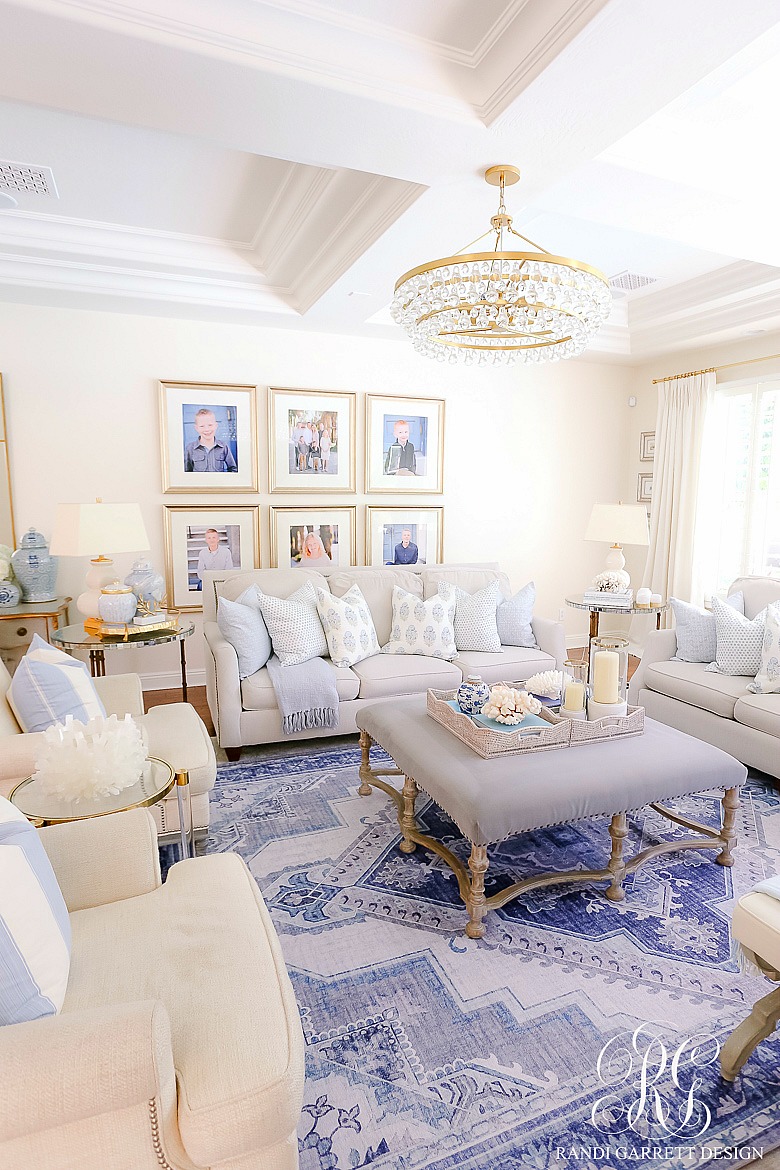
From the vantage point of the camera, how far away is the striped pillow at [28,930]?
3.81 feet

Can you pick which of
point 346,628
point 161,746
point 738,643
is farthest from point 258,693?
point 738,643

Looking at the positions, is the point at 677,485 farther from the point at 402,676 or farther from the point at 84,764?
the point at 84,764

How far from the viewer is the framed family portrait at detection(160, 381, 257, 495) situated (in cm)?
462

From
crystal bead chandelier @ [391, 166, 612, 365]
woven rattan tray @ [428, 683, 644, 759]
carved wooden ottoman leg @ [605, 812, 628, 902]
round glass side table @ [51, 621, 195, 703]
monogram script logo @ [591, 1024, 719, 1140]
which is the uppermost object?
crystal bead chandelier @ [391, 166, 612, 365]

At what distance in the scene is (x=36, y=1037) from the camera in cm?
103

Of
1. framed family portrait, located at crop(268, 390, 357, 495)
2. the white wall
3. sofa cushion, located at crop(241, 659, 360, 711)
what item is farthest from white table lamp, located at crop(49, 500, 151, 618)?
framed family portrait, located at crop(268, 390, 357, 495)

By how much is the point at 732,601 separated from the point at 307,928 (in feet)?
10.2

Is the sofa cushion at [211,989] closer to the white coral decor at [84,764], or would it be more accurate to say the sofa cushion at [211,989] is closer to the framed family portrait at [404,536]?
the white coral decor at [84,764]

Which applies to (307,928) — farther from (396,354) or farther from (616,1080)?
(396,354)

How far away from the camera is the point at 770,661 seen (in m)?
3.41

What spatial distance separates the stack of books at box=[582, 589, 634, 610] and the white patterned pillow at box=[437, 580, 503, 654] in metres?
0.78

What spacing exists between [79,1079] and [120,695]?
6.95 ft

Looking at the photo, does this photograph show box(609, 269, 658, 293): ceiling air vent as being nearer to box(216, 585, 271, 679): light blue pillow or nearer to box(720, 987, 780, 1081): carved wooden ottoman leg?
box(216, 585, 271, 679): light blue pillow

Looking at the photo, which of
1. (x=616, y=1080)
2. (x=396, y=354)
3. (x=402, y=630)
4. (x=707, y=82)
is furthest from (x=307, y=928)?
(x=396, y=354)
